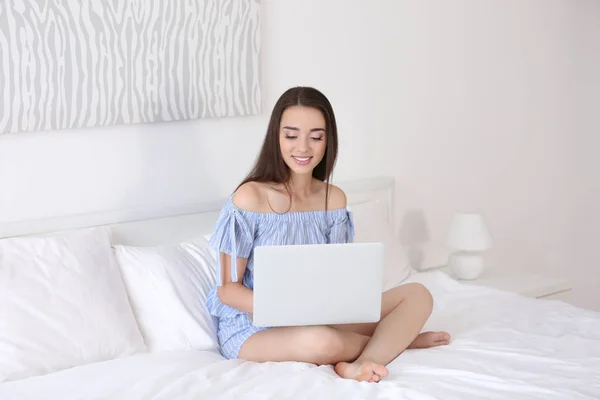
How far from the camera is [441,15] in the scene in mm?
3635

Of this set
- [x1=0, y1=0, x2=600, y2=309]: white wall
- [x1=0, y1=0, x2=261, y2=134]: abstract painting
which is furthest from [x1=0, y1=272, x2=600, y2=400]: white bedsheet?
[x1=0, y1=0, x2=261, y2=134]: abstract painting

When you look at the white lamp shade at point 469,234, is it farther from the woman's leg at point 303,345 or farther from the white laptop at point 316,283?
the white laptop at point 316,283

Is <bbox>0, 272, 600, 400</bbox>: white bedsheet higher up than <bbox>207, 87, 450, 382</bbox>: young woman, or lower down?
lower down

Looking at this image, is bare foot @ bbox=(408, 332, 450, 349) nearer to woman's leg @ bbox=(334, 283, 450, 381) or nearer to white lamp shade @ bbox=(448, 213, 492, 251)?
woman's leg @ bbox=(334, 283, 450, 381)

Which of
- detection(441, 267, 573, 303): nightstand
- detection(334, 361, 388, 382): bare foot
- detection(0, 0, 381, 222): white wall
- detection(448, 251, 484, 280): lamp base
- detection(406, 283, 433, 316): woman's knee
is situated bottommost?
detection(441, 267, 573, 303): nightstand

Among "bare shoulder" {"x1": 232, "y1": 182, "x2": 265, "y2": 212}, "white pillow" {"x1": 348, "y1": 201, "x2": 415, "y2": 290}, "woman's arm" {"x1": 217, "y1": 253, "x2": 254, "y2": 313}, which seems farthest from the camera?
"white pillow" {"x1": 348, "y1": 201, "x2": 415, "y2": 290}

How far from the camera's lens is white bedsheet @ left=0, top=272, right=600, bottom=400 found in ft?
6.50

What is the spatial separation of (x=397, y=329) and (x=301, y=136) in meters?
0.60

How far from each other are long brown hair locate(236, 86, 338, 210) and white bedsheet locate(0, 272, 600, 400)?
21.4 inches

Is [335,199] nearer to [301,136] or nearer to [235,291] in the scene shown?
[301,136]

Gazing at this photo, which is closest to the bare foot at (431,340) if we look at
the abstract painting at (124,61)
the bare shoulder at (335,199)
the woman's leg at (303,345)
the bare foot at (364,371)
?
the woman's leg at (303,345)

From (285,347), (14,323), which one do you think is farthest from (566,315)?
(14,323)

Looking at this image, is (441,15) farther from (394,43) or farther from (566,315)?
(566,315)

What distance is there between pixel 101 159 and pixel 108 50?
0.33 metres
